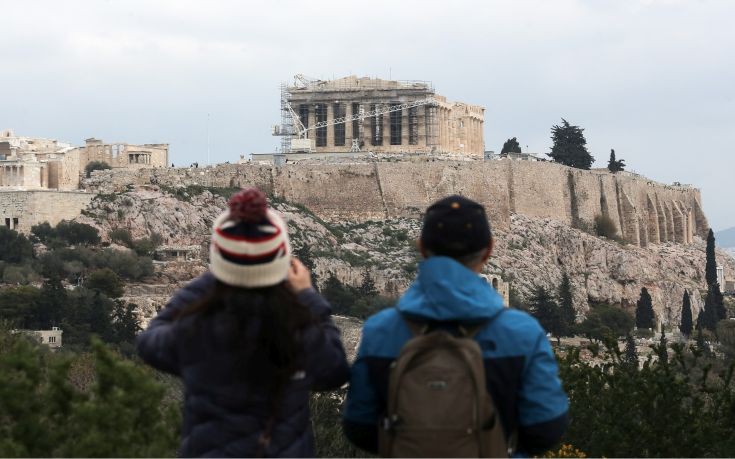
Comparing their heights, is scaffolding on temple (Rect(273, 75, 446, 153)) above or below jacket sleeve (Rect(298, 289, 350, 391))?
above

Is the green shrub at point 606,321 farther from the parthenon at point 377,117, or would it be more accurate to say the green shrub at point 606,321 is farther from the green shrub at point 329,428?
the green shrub at point 329,428

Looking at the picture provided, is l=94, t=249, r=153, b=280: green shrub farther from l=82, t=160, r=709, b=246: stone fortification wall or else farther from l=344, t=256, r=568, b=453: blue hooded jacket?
l=344, t=256, r=568, b=453: blue hooded jacket

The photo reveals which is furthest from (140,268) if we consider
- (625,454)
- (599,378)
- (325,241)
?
(625,454)

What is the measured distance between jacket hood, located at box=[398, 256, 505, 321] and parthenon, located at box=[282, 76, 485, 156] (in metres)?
63.6

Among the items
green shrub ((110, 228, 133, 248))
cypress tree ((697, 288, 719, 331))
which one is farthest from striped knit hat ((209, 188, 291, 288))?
cypress tree ((697, 288, 719, 331))

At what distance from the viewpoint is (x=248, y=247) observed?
7207 mm

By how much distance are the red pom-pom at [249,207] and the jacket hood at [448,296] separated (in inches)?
26.4

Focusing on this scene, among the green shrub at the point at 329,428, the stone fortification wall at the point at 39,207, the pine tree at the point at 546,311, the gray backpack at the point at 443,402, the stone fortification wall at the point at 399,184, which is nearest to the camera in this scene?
the gray backpack at the point at 443,402

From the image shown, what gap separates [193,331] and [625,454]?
10.3 m

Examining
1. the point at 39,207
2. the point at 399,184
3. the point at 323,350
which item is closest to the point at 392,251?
the point at 399,184

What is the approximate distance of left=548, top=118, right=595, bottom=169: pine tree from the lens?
8181 centimetres

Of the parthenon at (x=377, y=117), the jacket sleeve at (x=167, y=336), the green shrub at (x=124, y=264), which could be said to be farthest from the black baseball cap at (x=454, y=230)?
the parthenon at (x=377, y=117)

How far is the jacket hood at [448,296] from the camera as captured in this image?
23.7ft

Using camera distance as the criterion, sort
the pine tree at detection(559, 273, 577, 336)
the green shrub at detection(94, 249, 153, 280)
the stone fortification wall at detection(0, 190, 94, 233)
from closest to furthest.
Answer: the green shrub at detection(94, 249, 153, 280) < the stone fortification wall at detection(0, 190, 94, 233) < the pine tree at detection(559, 273, 577, 336)
